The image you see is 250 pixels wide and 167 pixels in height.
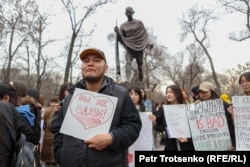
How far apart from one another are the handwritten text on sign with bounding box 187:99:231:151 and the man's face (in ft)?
6.51

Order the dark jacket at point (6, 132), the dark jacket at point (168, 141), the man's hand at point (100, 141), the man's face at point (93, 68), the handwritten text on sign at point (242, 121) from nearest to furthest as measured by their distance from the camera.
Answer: the man's hand at point (100, 141) < the man's face at point (93, 68) < the dark jacket at point (6, 132) < the handwritten text on sign at point (242, 121) < the dark jacket at point (168, 141)

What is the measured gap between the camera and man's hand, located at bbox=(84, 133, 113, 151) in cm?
279

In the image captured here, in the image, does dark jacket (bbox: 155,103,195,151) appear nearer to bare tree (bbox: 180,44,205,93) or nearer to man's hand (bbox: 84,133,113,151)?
man's hand (bbox: 84,133,113,151)

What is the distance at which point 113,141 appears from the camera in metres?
2.82

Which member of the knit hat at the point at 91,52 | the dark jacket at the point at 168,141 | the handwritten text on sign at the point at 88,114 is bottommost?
the dark jacket at the point at 168,141

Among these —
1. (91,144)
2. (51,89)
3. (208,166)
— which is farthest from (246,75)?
(51,89)

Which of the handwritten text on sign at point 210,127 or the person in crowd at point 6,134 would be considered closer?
the person in crowd at point 6,134

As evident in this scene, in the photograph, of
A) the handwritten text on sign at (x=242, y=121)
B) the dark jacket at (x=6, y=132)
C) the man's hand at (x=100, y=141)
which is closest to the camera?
the man's hand at (x=100, y=141)

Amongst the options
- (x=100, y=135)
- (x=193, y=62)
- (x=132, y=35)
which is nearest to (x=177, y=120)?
(x=100, y=135)

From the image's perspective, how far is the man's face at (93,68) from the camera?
3.03 m

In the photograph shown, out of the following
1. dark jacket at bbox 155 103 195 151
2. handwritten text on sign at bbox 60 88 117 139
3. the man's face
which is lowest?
dark jacket at bbox 155 103 195 151

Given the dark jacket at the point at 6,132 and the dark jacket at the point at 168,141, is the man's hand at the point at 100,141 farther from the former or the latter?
the dark jacket at the point at 168,141

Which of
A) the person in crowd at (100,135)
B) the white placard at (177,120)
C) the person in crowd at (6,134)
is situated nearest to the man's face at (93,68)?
the person in crowd at (100,135)

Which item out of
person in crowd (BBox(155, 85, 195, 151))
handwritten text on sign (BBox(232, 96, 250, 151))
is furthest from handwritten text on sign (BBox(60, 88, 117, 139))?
person in crowd (BBox(155, 85, 195, 151))
